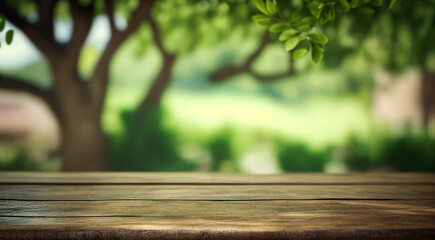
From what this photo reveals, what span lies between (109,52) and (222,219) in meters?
2.28

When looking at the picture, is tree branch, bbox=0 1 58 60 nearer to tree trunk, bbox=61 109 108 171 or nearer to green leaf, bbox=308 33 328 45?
tree trunk, bbox=61 109 108 171

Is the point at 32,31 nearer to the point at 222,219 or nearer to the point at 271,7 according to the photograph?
the point at 271,7

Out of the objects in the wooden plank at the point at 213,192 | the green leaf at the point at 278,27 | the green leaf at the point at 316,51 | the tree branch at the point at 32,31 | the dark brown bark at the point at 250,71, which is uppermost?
the tree branch at the point at 32,31

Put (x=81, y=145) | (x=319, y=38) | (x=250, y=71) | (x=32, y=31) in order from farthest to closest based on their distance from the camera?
(x=250, y=71)
(x=81, y=145)
(x=32, y=31)
(x=319, y=38)

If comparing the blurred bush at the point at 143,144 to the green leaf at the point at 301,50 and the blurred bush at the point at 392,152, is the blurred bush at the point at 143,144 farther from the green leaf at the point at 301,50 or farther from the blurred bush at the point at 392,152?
the green leaf at the point at 301,50

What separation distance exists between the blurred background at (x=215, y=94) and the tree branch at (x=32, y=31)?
50 mm

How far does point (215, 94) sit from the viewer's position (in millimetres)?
2711

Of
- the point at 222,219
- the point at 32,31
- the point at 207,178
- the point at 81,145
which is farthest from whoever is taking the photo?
the point at 81,145

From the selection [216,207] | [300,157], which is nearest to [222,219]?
[216,207]

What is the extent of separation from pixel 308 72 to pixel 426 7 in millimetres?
1056

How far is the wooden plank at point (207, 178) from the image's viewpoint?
869mm

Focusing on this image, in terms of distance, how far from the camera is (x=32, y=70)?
266 cm

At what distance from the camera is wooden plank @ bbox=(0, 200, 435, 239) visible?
0.52 meters

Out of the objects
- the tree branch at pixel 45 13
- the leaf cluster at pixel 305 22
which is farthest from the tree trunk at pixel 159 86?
the leaf cluster at pixel 305 22
